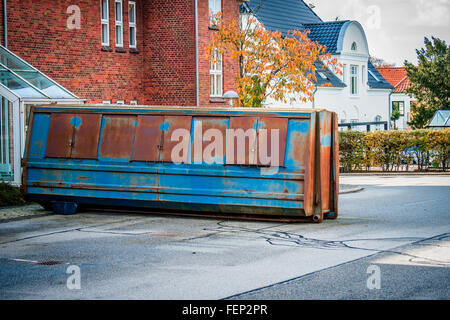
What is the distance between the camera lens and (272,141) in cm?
1367

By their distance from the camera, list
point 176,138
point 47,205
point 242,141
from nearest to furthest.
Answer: point 242,141 < point 176,138 < point 47,205

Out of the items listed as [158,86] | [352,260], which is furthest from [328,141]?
[158,86]

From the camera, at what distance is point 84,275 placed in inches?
355

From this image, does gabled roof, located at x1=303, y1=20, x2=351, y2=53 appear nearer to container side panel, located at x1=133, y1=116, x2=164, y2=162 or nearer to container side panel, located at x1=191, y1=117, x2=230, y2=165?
container side panel, located at x1=133, y1=116, x2=164, y2=162

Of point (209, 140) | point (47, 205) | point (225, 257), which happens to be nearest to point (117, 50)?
point (47, 205)

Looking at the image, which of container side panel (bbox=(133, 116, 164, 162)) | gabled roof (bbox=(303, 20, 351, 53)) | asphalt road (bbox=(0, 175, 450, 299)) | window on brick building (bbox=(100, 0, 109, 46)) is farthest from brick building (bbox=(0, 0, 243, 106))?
gabled roof (bbox=(303, 20, 351, 53))

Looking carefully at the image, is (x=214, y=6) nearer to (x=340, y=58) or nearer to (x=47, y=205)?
(x=340, y=58)

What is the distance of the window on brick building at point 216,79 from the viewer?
30161 mm

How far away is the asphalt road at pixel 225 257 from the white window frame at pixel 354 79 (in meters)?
30.5

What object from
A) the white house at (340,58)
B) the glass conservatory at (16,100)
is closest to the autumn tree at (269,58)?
the glass conservatory at (16,100)

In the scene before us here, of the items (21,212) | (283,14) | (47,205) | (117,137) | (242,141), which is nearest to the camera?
(242,141)

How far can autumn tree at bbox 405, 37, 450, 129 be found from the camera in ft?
144

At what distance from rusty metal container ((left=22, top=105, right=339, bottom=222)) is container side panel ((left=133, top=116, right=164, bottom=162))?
0.8 inches

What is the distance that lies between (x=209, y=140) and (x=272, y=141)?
1277mm
